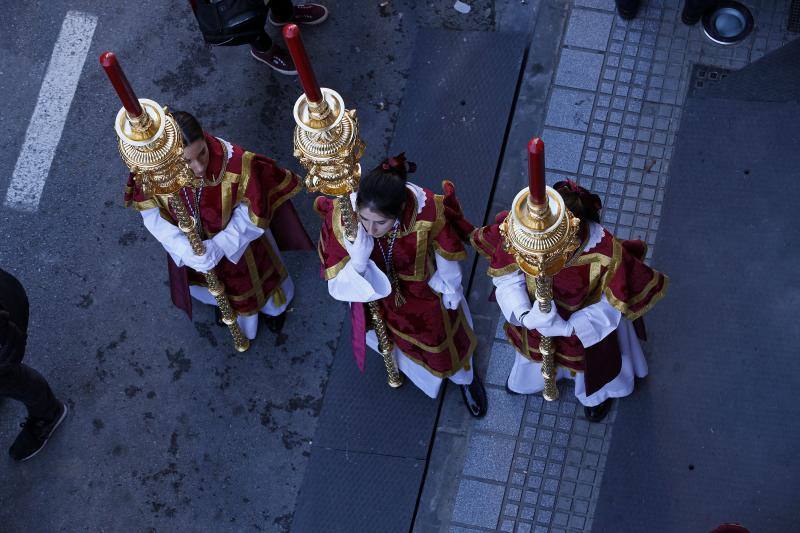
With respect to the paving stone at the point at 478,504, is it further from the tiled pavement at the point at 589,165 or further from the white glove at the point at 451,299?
the white glove at the point at 451,299

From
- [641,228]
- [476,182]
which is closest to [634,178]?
[641,228]

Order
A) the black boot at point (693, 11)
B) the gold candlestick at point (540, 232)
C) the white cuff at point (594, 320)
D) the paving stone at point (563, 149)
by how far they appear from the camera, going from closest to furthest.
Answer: the gold candlestick at point (540, 232), the white cuff at point (594, 320), the paving stone at point (563, 149), the black boot at point (693, 11)

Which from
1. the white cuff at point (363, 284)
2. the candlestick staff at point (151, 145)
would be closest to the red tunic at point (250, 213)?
the white cuff at point (363, 284)

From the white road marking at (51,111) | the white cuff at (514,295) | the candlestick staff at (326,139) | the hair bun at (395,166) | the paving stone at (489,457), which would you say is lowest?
the paving stone at (489,457)

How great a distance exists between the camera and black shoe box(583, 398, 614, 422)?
526 centimetres

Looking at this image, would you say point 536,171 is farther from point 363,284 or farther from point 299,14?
point 299,14

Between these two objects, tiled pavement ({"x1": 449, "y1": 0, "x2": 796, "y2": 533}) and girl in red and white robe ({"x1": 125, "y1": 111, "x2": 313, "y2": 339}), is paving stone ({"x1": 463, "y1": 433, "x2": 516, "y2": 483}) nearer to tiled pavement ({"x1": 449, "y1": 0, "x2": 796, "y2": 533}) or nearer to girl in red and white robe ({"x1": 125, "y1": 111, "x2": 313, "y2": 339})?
tiled pavement ({"x1": 449, "y1": 0, "x2": 796, "y2": 533})

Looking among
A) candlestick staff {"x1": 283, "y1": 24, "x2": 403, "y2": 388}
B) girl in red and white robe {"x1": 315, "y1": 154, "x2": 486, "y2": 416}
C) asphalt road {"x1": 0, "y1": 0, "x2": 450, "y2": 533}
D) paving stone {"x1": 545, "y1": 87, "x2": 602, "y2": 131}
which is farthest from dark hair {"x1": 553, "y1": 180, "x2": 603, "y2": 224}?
asphalt road {"x1": 0, "y1": 0, "x2": 450, "y2": 533}

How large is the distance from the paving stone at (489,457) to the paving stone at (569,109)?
1.94 m

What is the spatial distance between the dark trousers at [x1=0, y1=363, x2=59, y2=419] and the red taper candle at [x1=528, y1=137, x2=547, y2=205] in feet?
9.87

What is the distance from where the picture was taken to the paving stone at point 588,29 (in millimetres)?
6148

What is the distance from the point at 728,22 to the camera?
240 inches

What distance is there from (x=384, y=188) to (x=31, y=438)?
2713mm

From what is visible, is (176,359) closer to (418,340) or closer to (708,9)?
(418,340)
